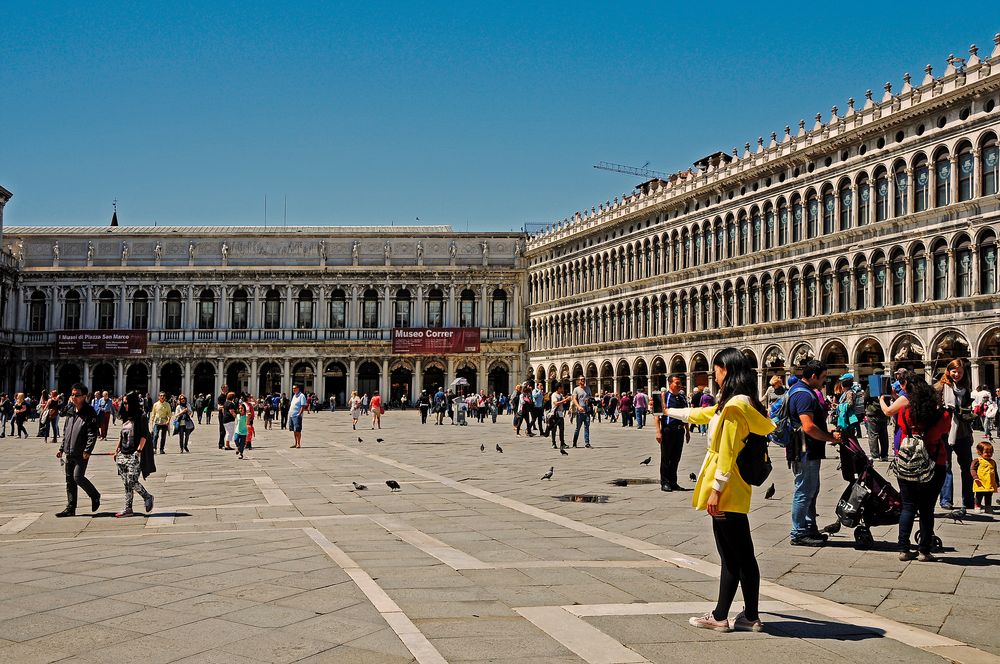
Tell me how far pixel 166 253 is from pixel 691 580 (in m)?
69.1

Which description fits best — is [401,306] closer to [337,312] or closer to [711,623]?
[337,312]

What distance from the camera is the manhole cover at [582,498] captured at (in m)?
12.3

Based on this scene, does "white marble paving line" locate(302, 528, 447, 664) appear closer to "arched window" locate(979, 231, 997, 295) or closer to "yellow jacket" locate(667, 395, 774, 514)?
"yellow jacket" locate(667, 395, 774, 514)

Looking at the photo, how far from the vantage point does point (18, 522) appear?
1081cm

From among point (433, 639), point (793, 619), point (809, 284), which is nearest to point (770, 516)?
point (793, 619)

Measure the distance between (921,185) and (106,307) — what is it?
177 feet

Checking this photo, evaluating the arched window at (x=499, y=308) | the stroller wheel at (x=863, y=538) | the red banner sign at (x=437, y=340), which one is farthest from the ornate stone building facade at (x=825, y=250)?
the stroller wheel at (x=863, y=538)

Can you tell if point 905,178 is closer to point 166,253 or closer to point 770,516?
point 770,516

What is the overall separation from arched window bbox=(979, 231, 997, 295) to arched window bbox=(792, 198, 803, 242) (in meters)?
9.23

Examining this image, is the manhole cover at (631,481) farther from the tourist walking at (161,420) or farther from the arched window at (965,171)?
the arched window at (965,171)

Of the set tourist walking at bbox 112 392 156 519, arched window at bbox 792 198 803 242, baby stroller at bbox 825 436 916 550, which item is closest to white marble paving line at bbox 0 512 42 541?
tourist walking at bbox 112 392 156 519

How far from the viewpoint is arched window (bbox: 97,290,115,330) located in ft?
233

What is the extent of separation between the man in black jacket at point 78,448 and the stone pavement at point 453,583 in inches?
13.6

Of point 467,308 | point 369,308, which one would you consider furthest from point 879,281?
point 369,308
